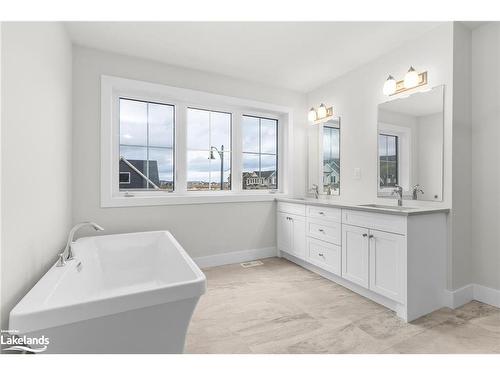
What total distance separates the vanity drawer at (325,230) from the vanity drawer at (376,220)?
141 mm

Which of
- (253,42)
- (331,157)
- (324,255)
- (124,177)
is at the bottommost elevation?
(324,255)

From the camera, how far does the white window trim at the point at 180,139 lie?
2605 millimetres

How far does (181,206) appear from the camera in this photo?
117 inches

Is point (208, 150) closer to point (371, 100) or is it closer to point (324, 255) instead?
point (324, 255)

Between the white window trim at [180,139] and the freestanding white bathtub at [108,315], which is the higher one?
the white window trim at [180,139]

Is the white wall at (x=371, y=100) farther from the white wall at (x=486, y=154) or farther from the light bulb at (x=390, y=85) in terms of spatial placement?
the white wall at (x=486, y=154)

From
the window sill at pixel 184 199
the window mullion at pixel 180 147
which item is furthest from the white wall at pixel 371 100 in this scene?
the window mullion at pixel 180 147

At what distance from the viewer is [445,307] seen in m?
2.12

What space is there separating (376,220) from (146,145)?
2548 millimetres

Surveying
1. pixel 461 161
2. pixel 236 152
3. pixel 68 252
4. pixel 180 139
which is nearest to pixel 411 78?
pixel 461 161
